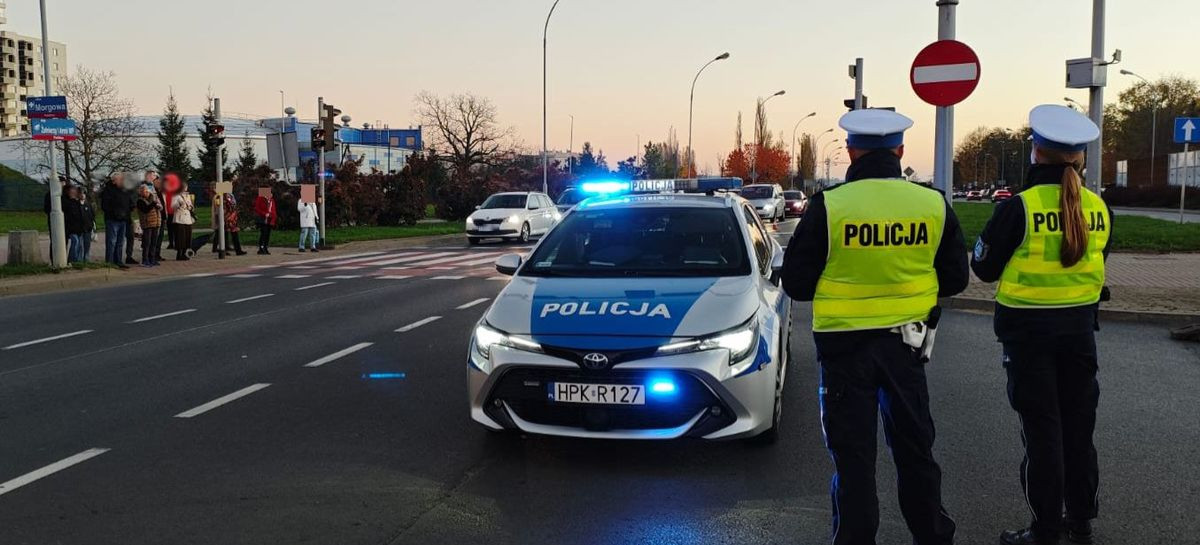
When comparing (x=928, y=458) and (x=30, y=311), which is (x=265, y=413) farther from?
(x=30, y=311)

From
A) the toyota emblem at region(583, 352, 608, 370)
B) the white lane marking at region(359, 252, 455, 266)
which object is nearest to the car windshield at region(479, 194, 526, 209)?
the white lane marking at region(359, 252, 455, 266)

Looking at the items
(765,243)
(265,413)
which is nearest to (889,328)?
(765,243)

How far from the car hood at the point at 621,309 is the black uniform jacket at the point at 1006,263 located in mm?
1405

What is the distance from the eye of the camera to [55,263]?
16.5 meters

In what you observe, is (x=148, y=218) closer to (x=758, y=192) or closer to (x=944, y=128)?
(x=944, y=128)

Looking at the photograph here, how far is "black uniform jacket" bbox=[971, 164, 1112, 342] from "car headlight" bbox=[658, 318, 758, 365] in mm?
1307

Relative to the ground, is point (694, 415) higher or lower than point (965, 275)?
lower

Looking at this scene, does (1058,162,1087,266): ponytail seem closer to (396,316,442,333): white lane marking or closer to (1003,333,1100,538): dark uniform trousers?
(1003,333,1100,538): dark uniform trousers

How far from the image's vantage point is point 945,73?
8.51 m

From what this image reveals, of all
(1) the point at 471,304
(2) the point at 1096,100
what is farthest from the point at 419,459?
(2) the point at 1096,100

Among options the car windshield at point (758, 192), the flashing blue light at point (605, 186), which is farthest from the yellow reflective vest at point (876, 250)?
the car windshield at point (758, 192)

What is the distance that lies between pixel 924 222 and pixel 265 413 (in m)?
4.57

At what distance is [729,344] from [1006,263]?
57.2 inches

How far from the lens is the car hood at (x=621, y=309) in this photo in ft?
15.7
